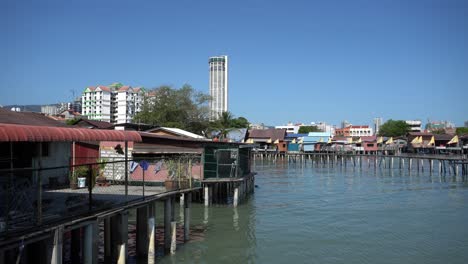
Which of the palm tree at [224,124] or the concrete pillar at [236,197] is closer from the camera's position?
the concrete pillar at [236,197]

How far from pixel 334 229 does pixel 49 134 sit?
15749mm

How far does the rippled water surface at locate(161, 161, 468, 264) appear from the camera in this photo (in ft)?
55.3

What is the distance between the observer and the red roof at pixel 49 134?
8.66 meters

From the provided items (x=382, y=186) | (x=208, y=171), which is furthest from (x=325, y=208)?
(x=382, y=186)

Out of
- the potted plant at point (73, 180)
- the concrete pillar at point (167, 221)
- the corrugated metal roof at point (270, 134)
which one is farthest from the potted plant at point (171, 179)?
the corrugated metal roof at point (270, 134)

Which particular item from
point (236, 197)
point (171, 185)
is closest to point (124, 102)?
point (236, 197)

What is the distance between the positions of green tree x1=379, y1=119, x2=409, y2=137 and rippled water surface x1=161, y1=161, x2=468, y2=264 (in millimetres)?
106563

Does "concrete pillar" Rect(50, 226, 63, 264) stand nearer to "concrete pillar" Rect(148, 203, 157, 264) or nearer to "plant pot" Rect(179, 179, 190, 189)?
"concrete pillar" Rect(148, 203, 157, 264)

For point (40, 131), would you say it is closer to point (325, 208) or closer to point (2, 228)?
point (2, 228)

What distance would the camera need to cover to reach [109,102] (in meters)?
137

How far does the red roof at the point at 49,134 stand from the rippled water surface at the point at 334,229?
17.7ft

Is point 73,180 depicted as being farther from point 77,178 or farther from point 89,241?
point 89,241

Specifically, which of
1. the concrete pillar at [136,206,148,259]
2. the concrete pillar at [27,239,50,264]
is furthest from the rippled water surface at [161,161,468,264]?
the concrete pillar at [27,239,50,264]

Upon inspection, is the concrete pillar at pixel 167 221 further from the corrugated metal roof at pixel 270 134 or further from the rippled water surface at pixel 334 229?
the corrugated metal roof at pixel 270 134
